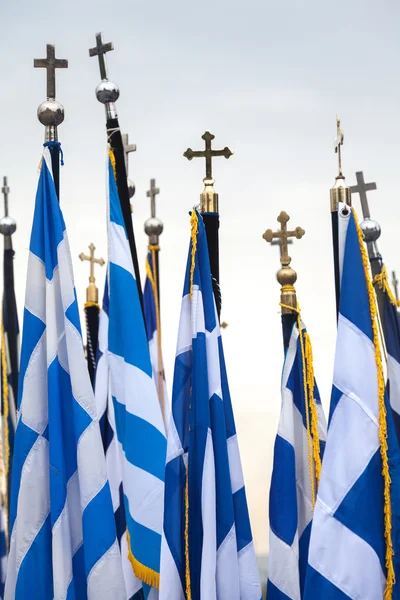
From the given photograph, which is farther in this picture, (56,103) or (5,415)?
(5,415)

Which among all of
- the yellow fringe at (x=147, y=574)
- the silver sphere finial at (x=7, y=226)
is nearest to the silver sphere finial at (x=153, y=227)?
the silver sphere finial at (x=7, y=226)

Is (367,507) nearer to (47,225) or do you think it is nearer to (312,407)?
(312,407)

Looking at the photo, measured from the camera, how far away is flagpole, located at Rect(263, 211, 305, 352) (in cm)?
545

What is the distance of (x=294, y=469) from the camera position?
5145mm

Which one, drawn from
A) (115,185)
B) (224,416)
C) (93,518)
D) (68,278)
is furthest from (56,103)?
(93,518)

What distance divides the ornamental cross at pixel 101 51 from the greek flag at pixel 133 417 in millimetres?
712

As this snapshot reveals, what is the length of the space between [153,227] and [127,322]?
6.11 ft

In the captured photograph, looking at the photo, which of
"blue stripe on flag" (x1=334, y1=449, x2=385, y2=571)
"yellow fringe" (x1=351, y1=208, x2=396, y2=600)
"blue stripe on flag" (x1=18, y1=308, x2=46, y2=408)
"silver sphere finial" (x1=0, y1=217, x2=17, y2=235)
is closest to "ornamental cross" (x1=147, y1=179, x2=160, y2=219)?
"silver sphere finial" (x1=0, y1=217, x2=17, y2=235)

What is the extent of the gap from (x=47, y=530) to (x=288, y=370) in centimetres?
189

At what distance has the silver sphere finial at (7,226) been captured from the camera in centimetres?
675

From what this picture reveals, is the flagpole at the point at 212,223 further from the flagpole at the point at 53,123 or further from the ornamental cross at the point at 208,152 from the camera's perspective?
the flagpole at the point at 53,123

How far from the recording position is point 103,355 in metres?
5.75

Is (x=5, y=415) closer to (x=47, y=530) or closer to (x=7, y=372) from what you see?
(x=7, y=372)

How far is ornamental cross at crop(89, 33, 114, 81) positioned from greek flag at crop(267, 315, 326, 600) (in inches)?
79.5
